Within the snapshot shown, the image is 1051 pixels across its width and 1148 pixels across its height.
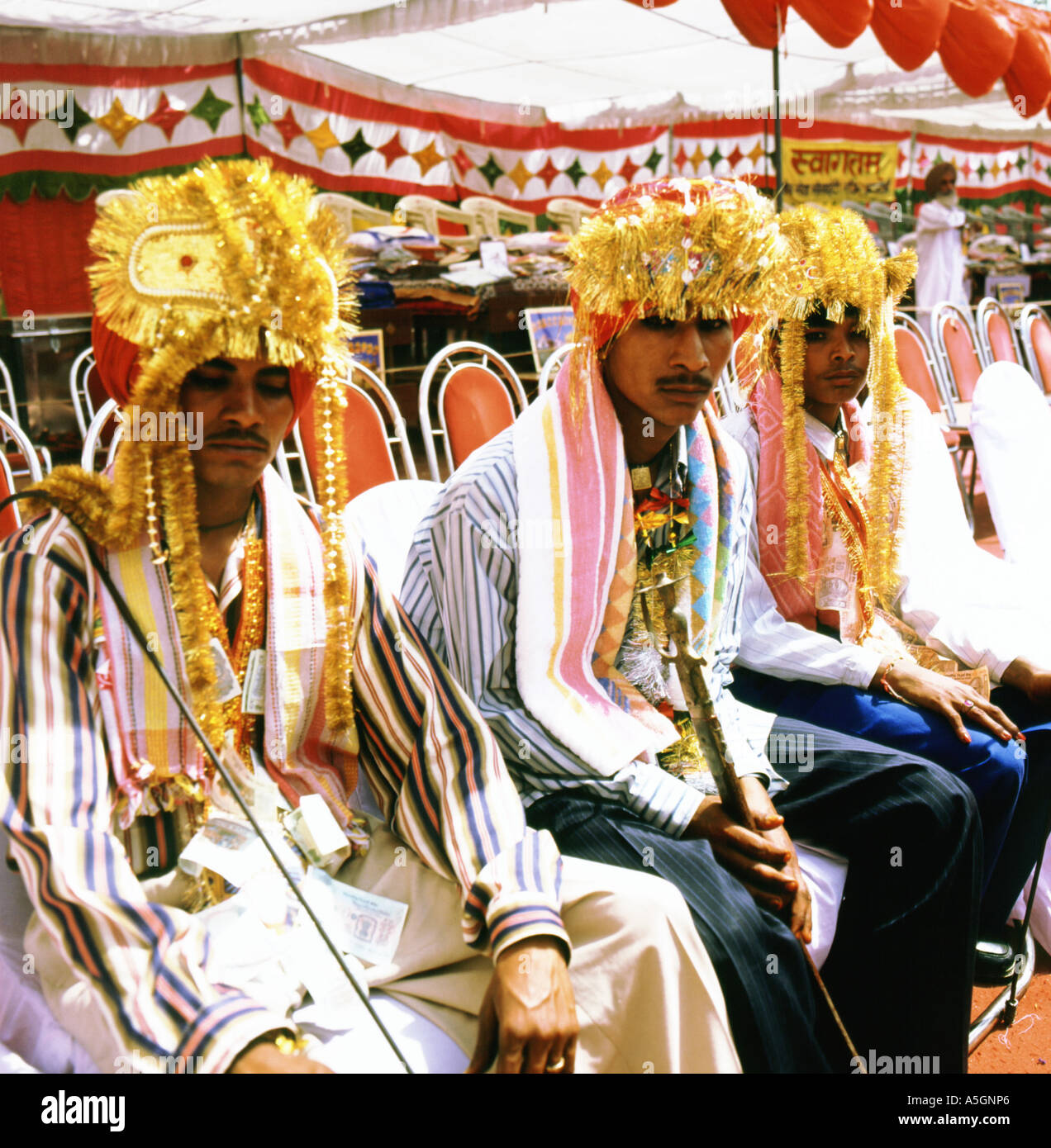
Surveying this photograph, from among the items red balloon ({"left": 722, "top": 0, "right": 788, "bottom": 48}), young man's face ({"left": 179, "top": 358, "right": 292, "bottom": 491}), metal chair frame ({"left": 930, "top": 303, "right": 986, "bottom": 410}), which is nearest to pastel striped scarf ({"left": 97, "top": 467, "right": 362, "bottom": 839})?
young man's face ({"left": 179, "top": 358, "right": 292, "bottom": 491})

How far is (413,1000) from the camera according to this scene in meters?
1.49

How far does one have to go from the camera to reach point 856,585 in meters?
2.63

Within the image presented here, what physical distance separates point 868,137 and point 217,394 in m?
11.7

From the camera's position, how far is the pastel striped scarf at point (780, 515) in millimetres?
2582

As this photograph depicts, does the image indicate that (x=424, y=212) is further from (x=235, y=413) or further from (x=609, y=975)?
(x=609, y=975)

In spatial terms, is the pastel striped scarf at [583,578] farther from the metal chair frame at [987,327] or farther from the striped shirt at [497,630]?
the metal chair frame at [987,327]

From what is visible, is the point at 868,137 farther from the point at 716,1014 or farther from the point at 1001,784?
the point at 716,1014

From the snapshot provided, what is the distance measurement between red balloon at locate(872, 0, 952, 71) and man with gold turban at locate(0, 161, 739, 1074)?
457 centimetres

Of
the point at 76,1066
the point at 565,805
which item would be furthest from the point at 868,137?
the point at 76,1066

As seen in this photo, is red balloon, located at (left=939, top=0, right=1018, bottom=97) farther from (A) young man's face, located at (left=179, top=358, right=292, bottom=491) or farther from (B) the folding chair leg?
(A) young man's face, located at (left=179, top=358, right=292, bottom=491)

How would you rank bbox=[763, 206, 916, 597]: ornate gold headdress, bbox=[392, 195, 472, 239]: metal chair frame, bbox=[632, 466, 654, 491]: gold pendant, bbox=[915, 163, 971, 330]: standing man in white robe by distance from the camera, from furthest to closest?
1. bbox=[915, 163, 971, 330]: standing man in white robe
2. bbox=[392, 195, 472, 239]: metal chair frame
3. bbox=[763, 206, 916, 597]: ornate gold headdress
4. bbox=[632, 466, 654, 491]: gold pendant

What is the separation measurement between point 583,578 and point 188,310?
2.85 ft

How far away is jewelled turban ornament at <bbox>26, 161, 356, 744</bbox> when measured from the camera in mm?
1417

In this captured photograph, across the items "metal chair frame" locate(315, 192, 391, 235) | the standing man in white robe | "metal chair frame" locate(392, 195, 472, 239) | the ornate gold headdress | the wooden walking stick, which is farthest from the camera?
the standing man in white robe
